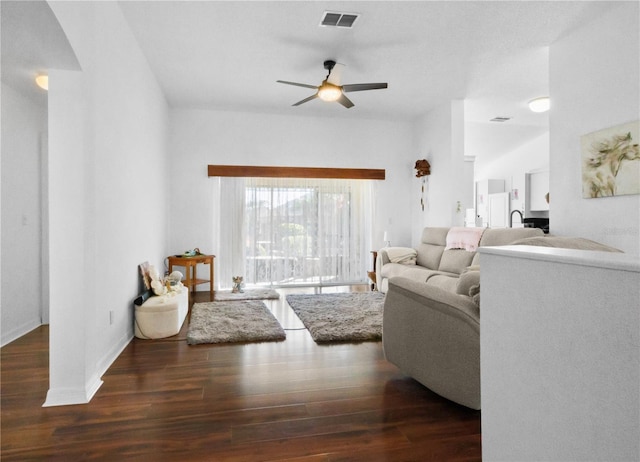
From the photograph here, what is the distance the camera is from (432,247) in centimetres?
543

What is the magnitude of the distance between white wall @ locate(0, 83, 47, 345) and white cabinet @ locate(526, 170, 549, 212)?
7.66m

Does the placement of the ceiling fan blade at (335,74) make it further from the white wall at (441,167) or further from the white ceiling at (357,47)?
the white wall at (441,167)

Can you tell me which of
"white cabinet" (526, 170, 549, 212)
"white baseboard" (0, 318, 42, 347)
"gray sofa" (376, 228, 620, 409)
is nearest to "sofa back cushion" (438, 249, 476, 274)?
"gray sofa" (376, 228, 620, 409)

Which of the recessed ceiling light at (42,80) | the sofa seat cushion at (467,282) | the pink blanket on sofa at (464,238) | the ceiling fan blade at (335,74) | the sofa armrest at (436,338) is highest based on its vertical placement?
the ceiling fan blade at (335,74)

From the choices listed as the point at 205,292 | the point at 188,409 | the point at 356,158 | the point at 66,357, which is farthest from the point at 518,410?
the point at 356,158

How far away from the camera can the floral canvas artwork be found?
2971 millimetres

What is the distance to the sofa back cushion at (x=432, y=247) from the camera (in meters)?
5.21

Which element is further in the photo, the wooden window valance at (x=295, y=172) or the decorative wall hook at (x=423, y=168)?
the decorative wall hook at (x=423, y=168)

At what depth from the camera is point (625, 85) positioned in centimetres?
303

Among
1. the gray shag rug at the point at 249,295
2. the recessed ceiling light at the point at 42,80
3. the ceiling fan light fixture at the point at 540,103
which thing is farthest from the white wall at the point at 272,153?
the recessed ceiling light at the point at 42,80

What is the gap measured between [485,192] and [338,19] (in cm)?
629

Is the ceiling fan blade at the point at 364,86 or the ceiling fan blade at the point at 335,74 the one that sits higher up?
the ceiling fan blade at the point at 335,74

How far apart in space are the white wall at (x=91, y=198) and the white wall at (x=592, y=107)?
3.91 metres

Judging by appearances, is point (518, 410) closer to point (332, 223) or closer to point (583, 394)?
point (583, 394)
